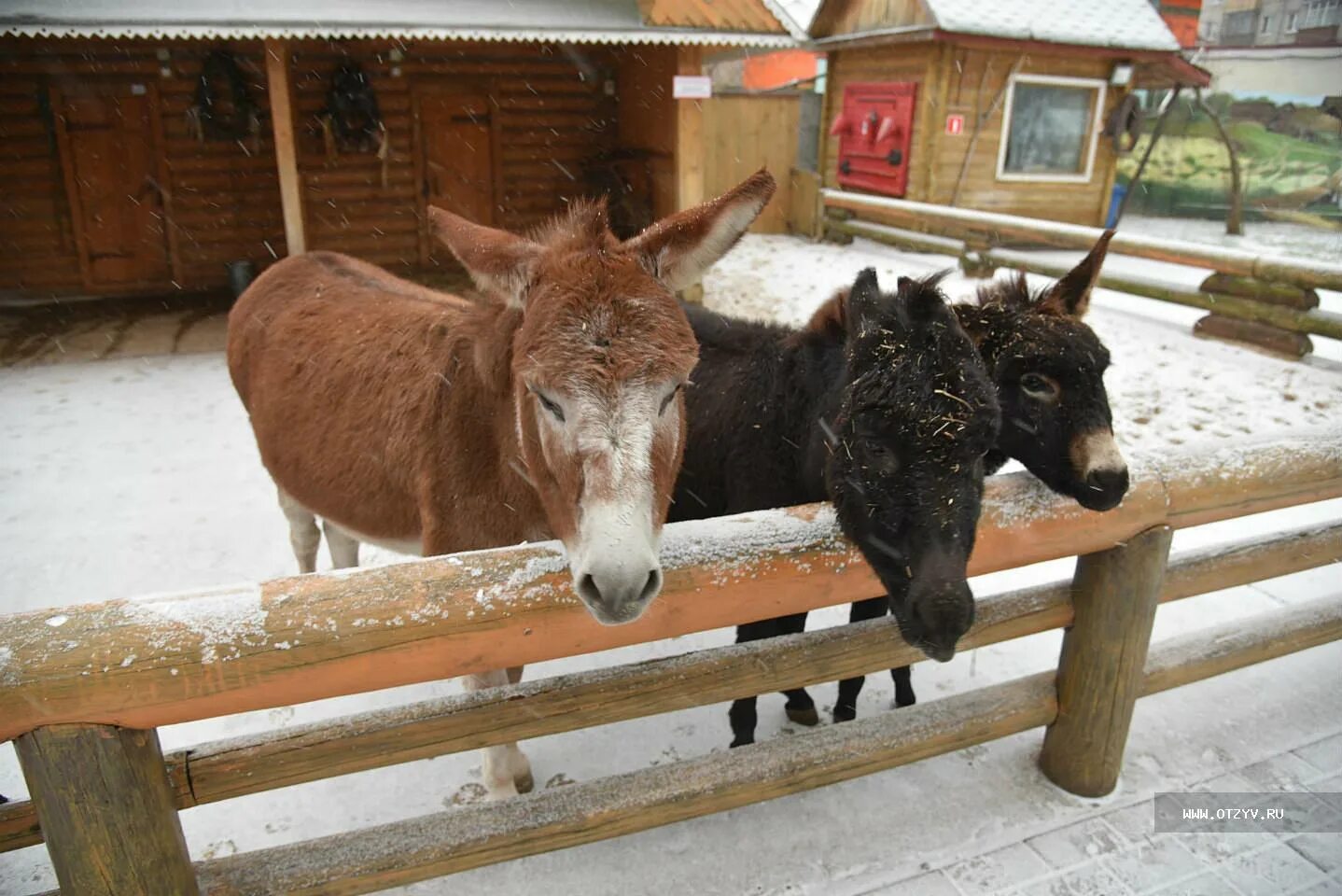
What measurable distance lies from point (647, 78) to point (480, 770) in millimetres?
10296

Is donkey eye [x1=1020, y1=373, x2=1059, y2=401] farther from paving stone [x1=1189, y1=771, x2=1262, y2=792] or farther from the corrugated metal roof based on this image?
the corrugated metal roof

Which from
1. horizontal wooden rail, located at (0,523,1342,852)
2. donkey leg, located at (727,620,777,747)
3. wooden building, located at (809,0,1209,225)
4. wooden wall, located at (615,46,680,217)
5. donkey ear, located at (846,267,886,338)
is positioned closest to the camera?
horizontal wooden rail, located at (0,523,1342,852)

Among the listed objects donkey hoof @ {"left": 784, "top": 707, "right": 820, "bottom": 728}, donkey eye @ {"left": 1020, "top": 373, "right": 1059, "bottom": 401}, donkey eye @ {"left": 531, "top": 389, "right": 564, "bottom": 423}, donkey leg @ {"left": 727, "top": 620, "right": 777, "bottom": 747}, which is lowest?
donkey hoof @ {"left": 784, "top": 707, "right": 820, "bottom": 728}

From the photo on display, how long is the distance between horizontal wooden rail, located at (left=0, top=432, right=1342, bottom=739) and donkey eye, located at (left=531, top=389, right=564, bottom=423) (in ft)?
1.30

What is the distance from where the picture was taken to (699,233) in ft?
6.24

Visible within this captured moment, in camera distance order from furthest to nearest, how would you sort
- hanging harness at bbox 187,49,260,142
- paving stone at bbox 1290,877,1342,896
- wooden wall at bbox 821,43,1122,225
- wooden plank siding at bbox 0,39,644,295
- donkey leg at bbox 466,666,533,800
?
wooden wall at bbox 821,43,1122,225 → wooden plank siding at bbox 0,39,644,295 → hanging harness at bbox 187,49,260,142 → donkey leg at bbox 466,666,533,800 → paving stone at bbox 1290,877,1342,896

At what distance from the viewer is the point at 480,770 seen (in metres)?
3.09

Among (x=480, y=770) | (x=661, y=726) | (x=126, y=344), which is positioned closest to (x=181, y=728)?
(x=480, y=770)

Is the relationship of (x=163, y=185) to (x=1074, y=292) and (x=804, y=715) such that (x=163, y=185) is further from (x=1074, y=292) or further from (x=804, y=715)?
(x=1074, y=292)

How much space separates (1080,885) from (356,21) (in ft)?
30.3

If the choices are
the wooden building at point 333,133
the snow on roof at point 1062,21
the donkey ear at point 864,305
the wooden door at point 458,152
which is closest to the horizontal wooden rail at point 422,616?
the donkey ear at point 864,305

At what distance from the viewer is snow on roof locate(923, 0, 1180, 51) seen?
13.0 m

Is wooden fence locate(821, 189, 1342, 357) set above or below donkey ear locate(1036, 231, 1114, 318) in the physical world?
below

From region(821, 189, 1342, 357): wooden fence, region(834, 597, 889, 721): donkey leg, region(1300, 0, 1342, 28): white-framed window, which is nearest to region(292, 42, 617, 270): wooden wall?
region(821, 189, 1342, 357): wooden fence
